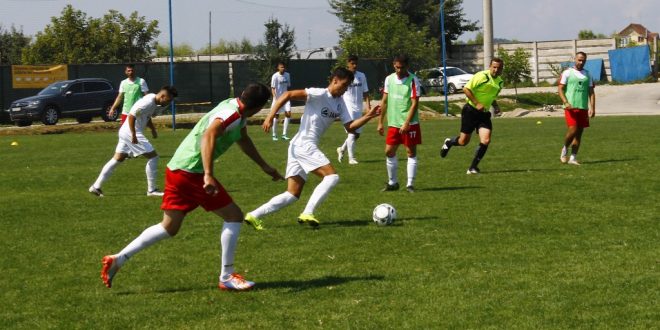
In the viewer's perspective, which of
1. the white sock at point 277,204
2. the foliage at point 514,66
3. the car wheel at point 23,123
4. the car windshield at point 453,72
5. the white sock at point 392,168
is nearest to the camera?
the white sock at point 277,204

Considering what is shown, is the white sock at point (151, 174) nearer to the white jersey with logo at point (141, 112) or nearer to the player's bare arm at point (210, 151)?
the white jersey with logo at point (141, 112)

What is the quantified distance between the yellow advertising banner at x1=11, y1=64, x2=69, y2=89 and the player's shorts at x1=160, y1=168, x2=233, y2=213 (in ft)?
111

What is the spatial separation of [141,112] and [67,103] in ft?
81.5

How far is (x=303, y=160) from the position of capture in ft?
35.9

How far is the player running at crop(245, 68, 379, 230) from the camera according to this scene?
1084cm

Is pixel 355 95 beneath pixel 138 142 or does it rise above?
above

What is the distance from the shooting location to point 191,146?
8086 millimetres

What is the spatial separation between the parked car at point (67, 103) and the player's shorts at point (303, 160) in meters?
27.6

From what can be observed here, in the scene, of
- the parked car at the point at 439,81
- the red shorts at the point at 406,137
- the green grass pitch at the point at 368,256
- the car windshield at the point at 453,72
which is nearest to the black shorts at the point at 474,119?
the green grass pitch at the point at 368,256

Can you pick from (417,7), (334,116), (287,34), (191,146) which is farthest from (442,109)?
(191,146)

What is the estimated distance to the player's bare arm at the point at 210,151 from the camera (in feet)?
24.9

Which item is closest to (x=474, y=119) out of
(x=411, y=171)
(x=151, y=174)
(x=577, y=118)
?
(x=577, y=118)

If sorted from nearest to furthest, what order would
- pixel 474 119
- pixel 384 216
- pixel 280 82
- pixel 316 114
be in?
pixel 384 216, pixel 316 114, pixel 474 119, pixel 280 82

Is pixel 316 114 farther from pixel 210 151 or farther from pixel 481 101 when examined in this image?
pixel 481 101
